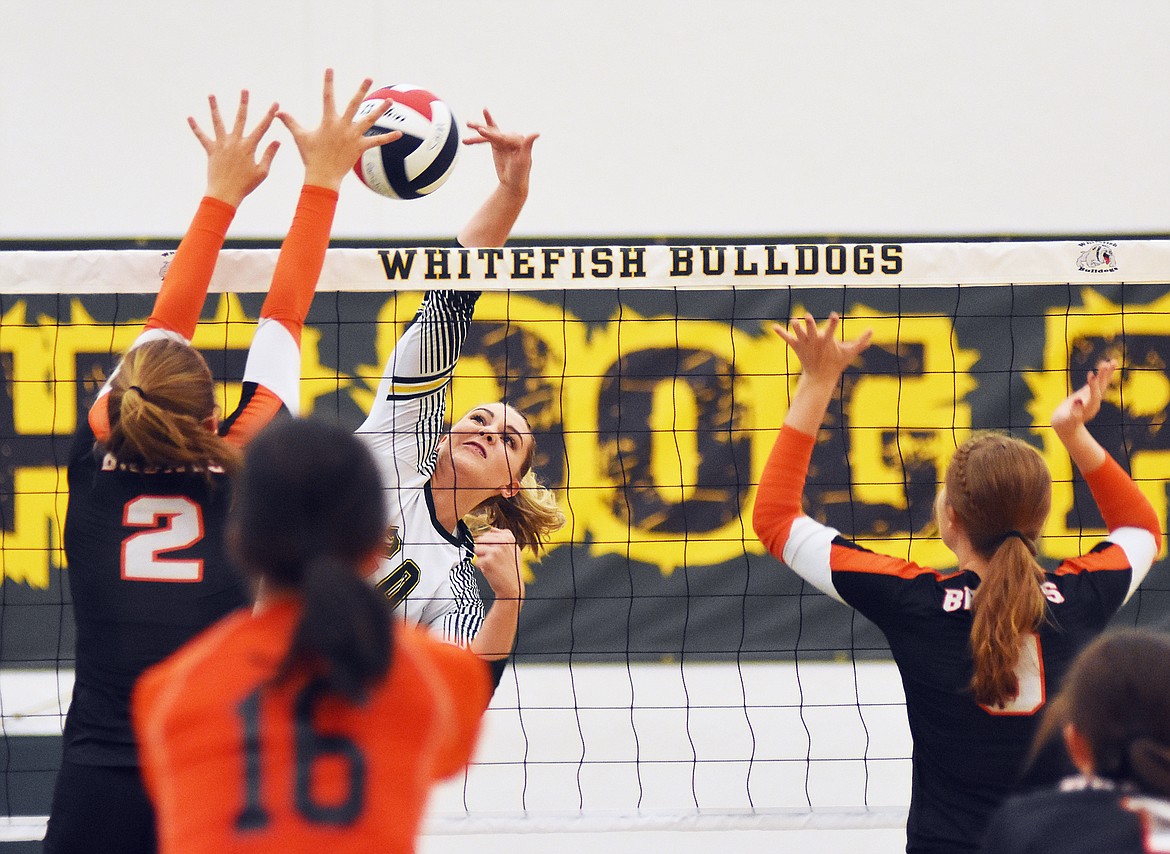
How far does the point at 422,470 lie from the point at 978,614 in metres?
1.65

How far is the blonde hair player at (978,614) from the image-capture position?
6.21 ft

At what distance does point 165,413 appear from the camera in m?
1.93

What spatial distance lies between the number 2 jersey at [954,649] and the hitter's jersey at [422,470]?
1.10 metres

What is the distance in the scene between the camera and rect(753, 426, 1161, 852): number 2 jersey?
6.25 feet

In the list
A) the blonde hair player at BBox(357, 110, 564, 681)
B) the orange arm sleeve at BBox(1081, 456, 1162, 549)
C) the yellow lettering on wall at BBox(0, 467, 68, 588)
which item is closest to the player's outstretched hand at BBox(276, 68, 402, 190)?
the blonde hair player at BBox(357, 110, 564, 681)

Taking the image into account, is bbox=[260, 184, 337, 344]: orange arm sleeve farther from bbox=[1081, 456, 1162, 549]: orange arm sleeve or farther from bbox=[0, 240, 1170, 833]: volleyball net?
bbox=[0, 240, 1170, 833]: volleyball net

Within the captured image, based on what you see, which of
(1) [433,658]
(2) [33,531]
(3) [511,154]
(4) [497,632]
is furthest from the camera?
(2) [33,531]

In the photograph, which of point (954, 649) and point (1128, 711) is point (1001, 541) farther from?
point (1128, 711)

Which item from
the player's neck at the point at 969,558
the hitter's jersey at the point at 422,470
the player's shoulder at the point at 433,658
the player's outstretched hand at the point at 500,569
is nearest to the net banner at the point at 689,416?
the hitter's jersey at the point at 422,470

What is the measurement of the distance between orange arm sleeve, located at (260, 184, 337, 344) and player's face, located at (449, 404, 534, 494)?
110 centimetres

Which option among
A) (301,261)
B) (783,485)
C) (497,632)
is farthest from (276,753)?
(497,632)

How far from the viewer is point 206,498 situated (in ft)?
6.56

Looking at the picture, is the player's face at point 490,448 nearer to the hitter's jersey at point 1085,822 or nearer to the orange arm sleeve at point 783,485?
the orange arm sleeve at point 783,485

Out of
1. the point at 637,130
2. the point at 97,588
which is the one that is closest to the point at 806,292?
the point at 637,130
